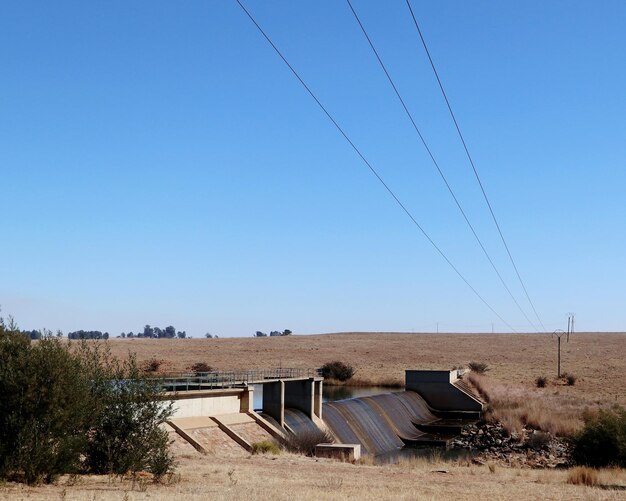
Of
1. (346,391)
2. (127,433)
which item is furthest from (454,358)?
(127,433)

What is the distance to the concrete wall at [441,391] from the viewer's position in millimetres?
63219

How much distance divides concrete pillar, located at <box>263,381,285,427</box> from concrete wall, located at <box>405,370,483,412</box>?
24.4 meters

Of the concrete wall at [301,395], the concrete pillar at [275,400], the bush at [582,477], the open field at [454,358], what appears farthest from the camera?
the open field at [454,358]

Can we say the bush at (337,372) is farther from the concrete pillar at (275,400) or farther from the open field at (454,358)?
the concrete pillar at (275,400)

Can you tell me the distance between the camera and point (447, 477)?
23.5 meters

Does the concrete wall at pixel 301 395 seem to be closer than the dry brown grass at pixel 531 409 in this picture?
Yes

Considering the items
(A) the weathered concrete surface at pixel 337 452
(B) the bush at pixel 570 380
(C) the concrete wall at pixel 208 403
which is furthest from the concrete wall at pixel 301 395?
(B) the bush at pixel 570 380

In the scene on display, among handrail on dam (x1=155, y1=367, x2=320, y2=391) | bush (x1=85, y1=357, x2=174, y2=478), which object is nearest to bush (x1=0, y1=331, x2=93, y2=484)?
bush (x1=85, y1=357, x2=174, y2=478)

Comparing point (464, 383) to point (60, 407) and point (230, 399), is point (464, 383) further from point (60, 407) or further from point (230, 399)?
point (60, 407)

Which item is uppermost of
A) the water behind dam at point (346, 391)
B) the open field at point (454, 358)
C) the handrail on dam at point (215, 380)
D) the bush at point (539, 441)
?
the handrail on dam at point (215, 380)

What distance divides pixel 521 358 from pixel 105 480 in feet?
353

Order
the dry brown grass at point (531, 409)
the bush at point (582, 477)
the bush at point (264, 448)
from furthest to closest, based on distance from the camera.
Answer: the dry brown grass at point (531, 409) < the bush at point (264, 448) < the bush at point (582, 477)

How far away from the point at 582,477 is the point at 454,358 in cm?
9865

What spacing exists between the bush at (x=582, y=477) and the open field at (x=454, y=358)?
39.9 meters
